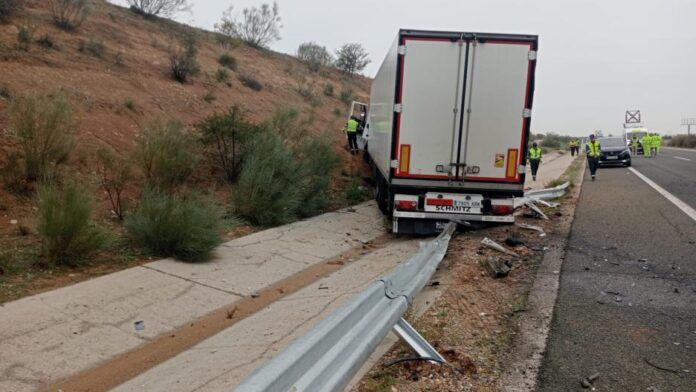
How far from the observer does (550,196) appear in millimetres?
15477

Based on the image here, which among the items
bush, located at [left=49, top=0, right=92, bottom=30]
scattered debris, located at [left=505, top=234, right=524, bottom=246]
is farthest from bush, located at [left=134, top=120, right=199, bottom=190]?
bush, located at [left=49, top=0, right=92, bottom=30]

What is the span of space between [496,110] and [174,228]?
235 inches

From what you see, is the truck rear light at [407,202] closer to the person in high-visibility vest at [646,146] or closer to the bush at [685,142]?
the person in high-visibility vest at [646,146]

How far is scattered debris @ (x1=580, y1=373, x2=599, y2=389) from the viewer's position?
418 centimetres

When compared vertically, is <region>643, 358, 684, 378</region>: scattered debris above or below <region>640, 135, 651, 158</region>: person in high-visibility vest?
below

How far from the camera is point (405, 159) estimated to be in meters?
11.1

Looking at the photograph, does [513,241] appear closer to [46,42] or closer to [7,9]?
[46,42]

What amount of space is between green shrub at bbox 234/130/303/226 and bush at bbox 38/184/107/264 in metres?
4.29

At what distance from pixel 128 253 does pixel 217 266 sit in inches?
52.4

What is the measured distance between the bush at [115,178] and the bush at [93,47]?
10.6 m

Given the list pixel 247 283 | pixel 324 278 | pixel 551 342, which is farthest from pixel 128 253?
pixel 551 342

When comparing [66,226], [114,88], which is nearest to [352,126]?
[114,88]

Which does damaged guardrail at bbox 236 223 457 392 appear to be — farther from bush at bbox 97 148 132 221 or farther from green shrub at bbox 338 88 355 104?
green shrub at bbox 338 88 355 104

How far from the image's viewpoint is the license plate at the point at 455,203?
11141 mm
